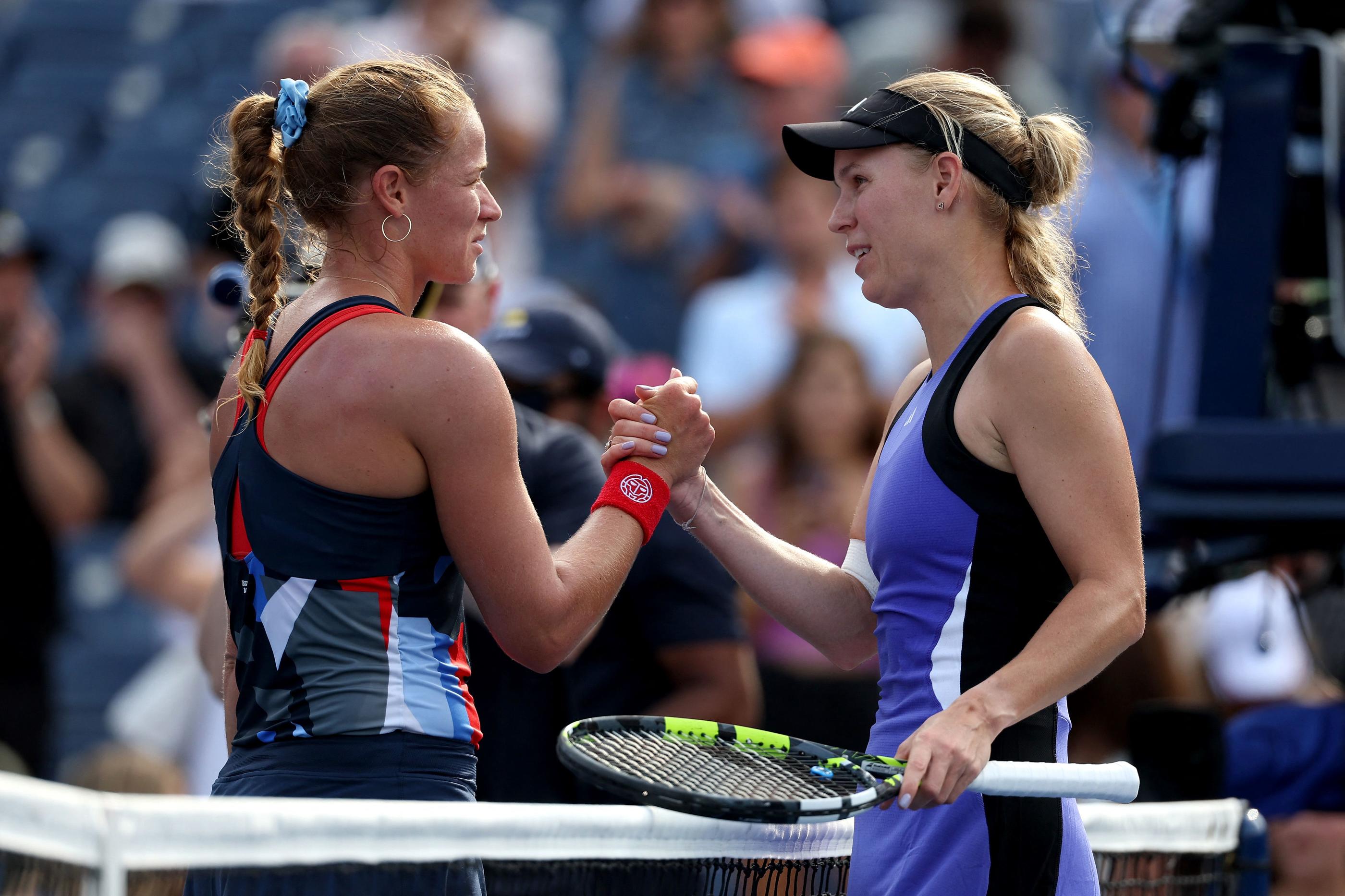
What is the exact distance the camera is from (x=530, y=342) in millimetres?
3807

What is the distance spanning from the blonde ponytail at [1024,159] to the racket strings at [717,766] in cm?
79

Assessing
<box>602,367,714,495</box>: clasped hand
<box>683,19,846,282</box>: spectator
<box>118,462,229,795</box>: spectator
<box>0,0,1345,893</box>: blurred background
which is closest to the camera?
<box>602,367,714,495</box>: clasped hand

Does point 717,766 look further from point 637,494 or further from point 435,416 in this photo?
point 435,416

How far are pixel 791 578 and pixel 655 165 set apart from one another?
20.1 ft

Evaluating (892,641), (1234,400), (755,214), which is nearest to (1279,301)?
(1234,400)

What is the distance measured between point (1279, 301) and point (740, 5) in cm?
491

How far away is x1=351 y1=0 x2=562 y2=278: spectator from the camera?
25.1ft

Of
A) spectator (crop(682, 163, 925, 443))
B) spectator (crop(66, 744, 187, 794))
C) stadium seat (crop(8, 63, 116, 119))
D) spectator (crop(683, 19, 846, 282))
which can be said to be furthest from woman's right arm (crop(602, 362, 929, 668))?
stadium seat (crop(8, 63, 116, 119))

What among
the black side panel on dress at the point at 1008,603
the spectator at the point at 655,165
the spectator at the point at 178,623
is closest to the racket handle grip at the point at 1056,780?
the black side panel on dress at the point at 1008,603

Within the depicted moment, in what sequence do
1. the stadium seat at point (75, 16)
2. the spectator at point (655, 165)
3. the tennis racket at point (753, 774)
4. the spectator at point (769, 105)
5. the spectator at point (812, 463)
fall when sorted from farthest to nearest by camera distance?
the stadium seat at point (75, 16)
the spectator at point (655, 165)
the spectator at point (769, 105)
the spectator at point (812, 463)
the tennis racket at point (753, 774)

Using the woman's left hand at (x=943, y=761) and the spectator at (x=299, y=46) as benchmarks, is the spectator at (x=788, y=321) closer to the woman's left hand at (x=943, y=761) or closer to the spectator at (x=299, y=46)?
the spectator at (x=299, y=46)

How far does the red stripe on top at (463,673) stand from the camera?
7.14 ft

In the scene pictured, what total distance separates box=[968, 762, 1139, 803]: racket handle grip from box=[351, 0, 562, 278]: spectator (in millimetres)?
5545

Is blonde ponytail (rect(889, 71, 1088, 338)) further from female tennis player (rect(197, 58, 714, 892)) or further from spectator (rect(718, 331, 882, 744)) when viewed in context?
spectator (rect(718, 331, 882, 744))
